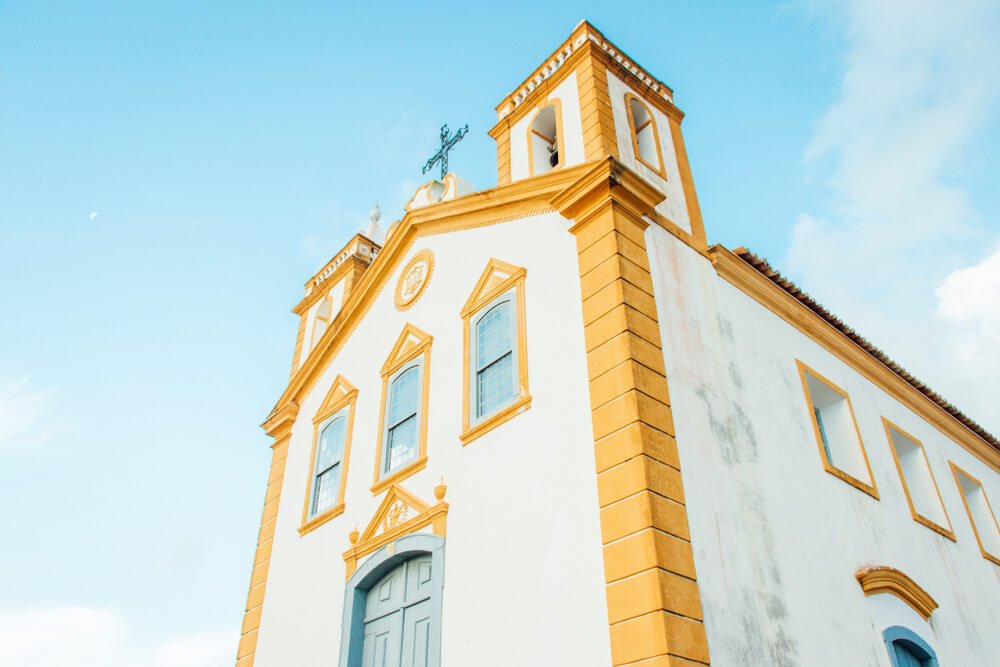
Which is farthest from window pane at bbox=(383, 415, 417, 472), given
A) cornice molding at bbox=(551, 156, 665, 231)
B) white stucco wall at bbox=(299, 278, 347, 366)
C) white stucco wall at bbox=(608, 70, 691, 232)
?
white stucco wall at bbox=(299, 278, 347, 366)

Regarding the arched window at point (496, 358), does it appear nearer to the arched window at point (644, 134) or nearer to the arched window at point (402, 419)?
the arched window at point (402, 419)

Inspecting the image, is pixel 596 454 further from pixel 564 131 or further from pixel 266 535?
pixel 266 535

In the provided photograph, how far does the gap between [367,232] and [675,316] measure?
360 inches

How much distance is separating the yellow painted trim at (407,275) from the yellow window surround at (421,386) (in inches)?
18.7

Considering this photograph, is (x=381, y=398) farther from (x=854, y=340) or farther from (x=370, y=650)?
(x=854, y=340)

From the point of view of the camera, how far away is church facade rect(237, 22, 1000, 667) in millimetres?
7336

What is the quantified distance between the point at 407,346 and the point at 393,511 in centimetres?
243

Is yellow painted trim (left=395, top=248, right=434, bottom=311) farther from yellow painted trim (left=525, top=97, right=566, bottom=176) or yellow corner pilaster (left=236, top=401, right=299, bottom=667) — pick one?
yellow corner pilaster (left=236, top=401, right=299, bottom=667)

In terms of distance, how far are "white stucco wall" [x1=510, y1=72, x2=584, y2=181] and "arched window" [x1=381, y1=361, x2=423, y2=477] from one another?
3.15 meters

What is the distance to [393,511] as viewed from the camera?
33.1 ft

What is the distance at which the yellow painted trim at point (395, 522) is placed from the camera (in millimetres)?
9258

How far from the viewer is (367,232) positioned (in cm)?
1658

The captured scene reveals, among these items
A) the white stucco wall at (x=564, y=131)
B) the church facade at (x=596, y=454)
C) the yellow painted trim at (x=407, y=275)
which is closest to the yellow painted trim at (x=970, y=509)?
the church facade at (x=596, y=454)

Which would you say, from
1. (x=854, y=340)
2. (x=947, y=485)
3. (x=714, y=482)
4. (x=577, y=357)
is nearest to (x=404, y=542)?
(x=577, y=357)
